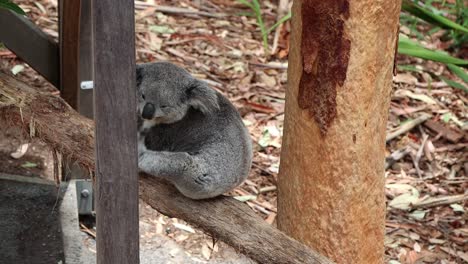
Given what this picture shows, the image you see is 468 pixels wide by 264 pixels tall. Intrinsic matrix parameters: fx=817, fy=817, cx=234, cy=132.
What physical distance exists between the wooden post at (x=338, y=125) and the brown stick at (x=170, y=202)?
0.21m

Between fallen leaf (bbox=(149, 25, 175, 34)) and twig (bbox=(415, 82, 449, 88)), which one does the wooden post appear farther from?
fallen leaf (bbox=(149, 25, 175, 34))

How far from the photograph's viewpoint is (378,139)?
3.28 meters

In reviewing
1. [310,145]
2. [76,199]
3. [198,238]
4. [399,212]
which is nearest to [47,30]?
[76,199]

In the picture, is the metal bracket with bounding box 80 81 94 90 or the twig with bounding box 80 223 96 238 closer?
the metal bracket with bounding box 80 81 94 90

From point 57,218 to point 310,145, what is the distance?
1771mm

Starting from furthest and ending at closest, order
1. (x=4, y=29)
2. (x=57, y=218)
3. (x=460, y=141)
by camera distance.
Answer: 1. (x=460, y=141)
2. (x=57, y=218)
3. (x=4, y=29)

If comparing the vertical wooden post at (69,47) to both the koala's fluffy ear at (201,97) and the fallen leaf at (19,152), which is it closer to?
the fallen leaf at (19,152)

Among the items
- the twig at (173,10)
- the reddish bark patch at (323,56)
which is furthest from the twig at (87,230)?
the twig at (173,10)

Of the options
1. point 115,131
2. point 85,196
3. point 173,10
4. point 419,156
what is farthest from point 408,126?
point 115,131

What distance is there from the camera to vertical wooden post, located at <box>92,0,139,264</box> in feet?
7.88

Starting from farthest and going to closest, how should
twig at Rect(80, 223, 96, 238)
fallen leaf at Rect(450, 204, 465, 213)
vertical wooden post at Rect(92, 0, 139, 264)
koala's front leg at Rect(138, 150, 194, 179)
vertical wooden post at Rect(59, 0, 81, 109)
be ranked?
1. fallen leaf at Rect(450, 204, 465, 213)
2. twig at Rect(80, 223, 96, 238)
3. vertical wooden post at Rect(59, 0, 81, 109)
4. koala's front leg at Rect(138, 150, 194, 179)
5. vertical wooden post at Rect(92, 0, 139, 264)

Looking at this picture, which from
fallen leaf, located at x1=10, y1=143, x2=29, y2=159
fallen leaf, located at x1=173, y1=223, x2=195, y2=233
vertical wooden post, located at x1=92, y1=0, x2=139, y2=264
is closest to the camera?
vertical wooden post, located at x1=92, y1=0, x2=139, y2=264

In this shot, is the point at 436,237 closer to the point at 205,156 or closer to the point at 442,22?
the point at 442,22

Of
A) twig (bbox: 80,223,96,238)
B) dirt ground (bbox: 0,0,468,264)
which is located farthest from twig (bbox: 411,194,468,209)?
twig (bbox: 80,223,96,238)
